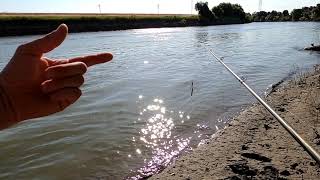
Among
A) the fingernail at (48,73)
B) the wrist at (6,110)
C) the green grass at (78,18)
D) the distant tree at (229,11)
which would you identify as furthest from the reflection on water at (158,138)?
the distant tree at (229,11)

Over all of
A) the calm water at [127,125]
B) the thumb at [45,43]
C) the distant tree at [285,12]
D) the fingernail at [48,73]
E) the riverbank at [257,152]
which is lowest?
the calm water at [127,125]

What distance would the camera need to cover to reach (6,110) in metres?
2.68

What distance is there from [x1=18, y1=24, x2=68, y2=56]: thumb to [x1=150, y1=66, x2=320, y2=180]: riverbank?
6027 millimetres

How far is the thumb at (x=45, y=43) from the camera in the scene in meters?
2.59

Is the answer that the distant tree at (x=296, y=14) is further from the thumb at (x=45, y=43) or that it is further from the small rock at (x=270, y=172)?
the thumb at (x=45, y=43)

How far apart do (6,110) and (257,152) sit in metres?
7.50

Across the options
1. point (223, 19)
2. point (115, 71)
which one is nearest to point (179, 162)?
point (115, 71)

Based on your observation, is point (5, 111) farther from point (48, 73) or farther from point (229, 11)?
point (229, 11)

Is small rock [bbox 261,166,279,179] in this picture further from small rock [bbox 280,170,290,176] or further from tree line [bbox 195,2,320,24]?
tree line [bbox 195,2,320,24]

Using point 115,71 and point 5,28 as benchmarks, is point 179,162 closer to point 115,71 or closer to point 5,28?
point 115,71

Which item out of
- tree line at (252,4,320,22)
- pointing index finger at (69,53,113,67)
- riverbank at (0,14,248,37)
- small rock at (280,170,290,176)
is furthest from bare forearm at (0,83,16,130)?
tree line at (252,4,320,22)

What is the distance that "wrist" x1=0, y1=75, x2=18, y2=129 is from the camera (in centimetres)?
262

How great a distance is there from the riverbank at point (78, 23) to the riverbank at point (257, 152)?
79.1 meters

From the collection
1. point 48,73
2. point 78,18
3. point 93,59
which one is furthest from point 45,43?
point 78,18
